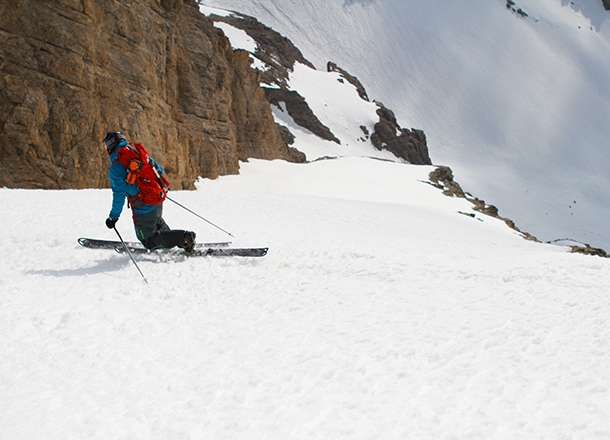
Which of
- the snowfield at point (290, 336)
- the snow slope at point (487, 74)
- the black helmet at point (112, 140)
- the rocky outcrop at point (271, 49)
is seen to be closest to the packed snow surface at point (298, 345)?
the snowfield at point (290, 336)

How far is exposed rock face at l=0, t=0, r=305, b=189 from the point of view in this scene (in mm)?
14422

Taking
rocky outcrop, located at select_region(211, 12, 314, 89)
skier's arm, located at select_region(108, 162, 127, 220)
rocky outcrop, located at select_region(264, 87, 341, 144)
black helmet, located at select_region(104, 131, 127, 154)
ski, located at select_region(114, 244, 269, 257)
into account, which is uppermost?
rocky outcrop, located at select_region(211, 12, 314, 89)

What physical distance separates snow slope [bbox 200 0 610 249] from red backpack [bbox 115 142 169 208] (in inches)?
2389

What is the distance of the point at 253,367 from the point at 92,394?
1.03m

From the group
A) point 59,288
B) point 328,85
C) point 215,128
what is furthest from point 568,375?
point 328,85

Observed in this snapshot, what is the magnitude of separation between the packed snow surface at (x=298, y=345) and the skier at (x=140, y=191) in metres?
0.31

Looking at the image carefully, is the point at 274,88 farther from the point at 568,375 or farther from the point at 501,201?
the point at 568,375

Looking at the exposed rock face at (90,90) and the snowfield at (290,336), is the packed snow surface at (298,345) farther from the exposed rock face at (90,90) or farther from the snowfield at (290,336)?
the exposed rock face at (90,90)

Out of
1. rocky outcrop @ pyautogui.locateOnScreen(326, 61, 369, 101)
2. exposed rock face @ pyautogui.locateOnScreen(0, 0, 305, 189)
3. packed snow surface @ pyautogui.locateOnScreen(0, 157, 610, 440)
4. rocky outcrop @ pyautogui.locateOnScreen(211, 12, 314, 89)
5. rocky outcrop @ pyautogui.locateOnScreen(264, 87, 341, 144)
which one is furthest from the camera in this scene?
rocky outcrop @ pyautogui.locateOnScreen(326, 61, 369, 101)

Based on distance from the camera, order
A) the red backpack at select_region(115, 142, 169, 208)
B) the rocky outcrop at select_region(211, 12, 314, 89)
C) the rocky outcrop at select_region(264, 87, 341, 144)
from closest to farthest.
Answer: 1. the red backpack at select_region(115, 142, 169, 208)
2. the rocky outcrop at select_region(264, 87, 341, 144)
3. the rocky outcrop at select_region(211, 12, 314, 89)

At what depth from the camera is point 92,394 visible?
281 centimetres

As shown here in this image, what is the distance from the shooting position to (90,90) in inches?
640

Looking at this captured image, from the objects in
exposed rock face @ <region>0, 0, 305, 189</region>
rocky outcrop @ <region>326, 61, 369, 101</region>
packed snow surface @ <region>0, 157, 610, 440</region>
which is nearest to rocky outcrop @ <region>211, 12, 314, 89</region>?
rocky outcrop @ <region>326, 61, 369, 101</region>

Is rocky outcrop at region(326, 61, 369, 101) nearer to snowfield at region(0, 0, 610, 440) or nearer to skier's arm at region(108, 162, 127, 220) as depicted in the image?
snowfield at region(0, 0, 610, 440)
